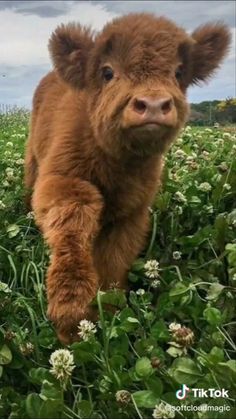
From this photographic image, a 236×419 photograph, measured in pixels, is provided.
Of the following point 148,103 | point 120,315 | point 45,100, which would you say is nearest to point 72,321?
point 120,315

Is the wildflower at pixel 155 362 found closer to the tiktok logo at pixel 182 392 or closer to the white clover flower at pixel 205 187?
the tiktok logo at pixel 182 392

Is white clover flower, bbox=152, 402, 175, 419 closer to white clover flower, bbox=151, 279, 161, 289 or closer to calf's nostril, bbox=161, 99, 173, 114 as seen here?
white clover flower, bbox=151, 279, 161, 289

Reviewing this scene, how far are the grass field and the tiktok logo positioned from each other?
2 cm

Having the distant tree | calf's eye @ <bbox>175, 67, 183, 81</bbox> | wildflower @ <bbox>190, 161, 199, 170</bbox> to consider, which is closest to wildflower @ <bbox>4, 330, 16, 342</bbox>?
calf's eye @ <bbox>175, 67, 183, 81</bbox>

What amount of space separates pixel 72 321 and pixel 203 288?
34.8 inches

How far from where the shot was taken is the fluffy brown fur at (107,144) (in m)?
3.77

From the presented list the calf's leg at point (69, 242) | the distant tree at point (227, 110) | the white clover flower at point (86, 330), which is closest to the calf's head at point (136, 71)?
the calf's leg at point (69, 242)

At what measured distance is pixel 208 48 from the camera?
193 inches

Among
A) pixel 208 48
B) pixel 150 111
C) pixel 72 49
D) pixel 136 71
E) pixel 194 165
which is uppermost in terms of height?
pixel 208 48

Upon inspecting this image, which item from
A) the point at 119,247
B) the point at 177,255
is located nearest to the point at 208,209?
the point at 177,255

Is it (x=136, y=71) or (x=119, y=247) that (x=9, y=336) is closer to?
(x=119, y=247)

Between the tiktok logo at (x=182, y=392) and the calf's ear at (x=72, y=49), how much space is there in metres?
2.55

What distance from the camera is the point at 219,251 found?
14.9ft

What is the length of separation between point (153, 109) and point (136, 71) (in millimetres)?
434
